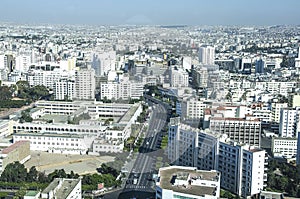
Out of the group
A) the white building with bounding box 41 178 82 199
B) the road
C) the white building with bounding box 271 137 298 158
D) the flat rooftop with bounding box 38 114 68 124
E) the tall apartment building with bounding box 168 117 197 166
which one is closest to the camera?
the white building with bounding box 41 178 82 199

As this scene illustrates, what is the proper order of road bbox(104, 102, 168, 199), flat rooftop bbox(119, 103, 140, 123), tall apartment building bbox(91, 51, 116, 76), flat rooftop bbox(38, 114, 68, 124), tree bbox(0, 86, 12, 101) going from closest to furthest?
road bbox(104, 102, 168, 199) → flat rooftop bbox(119, 103, 140, 123) → flat rooftop bbox(38, 114, 68, 124) → tree bbox(0, 86, 12, 101) → tall apartment building bbox(91, 51, 116, 76)

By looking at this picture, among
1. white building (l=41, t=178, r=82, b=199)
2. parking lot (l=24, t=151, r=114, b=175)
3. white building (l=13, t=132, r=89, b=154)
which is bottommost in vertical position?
parking lot (l=24, t=151, r=114, b=175)

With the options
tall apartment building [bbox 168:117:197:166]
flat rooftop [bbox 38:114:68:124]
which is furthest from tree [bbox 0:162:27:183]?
flat rooftop [bbox 38:114:68:124]

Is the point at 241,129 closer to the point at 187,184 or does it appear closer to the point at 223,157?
the point at 223,157

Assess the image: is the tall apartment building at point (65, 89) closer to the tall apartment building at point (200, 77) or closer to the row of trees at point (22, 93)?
the row of trees at point (22, 93)

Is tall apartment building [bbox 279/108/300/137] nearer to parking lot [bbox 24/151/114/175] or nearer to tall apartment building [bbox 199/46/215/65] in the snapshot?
parking lot [bbox 24/151/114/175]

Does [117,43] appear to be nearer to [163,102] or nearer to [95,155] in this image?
[163,102]
